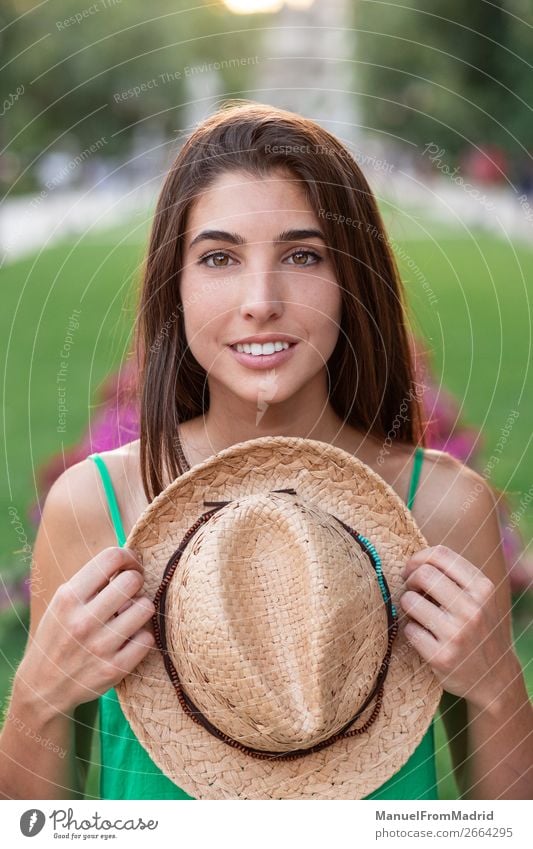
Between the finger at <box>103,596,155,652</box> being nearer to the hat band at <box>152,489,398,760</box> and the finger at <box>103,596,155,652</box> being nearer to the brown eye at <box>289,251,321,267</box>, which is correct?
the hat band at <box>152,489,398,760</box>

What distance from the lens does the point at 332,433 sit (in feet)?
5.34

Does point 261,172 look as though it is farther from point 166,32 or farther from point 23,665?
point 166,32

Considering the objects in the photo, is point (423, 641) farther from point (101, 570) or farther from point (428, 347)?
point (428, 347)

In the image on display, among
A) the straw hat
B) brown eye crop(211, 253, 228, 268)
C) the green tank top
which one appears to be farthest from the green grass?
brown eye crop(211, 253, 228, 268)

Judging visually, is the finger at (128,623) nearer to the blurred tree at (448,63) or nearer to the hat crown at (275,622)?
the hat crown at (275,622)

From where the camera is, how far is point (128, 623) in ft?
4.26

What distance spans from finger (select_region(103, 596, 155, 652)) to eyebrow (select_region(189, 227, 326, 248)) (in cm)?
49

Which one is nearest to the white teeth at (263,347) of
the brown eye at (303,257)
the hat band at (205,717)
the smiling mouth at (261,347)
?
the smiling mouth at (261,347)

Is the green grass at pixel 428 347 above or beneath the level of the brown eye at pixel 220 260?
above

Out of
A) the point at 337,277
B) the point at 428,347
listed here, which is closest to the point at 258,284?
the point at 337,277

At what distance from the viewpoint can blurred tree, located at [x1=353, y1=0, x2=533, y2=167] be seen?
13.1 feet

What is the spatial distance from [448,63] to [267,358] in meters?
4.88

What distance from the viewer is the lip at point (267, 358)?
1411 millimetres

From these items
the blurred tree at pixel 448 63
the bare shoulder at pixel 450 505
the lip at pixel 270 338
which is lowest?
the bare shoulder at pixel 450 505
